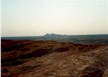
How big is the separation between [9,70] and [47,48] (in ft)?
18.1

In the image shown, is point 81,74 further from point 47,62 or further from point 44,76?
point 47,62

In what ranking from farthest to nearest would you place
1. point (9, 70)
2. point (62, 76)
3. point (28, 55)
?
point (28, 55) → point (9, 70) → point (62, 76)

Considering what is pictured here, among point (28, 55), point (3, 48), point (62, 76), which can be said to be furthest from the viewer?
point (3, 48)

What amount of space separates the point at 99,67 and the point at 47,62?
2.95m

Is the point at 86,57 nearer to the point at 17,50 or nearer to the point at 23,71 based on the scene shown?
the point at 23,71

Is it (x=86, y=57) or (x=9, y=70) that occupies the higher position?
(x=86, y=57)

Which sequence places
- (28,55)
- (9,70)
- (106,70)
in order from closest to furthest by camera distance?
(106,70) → (9,70) → (28,55)

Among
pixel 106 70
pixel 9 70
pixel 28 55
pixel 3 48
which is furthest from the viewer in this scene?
pixel 3 48

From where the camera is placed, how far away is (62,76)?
8.72 meters

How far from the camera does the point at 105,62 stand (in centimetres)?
1102

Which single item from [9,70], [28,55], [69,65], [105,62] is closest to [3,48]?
[28,55]

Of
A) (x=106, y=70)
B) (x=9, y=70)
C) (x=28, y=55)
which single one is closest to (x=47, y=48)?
(x=28, y=55)

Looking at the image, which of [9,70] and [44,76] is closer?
A: [44,76]

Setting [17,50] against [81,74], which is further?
[17,50]
